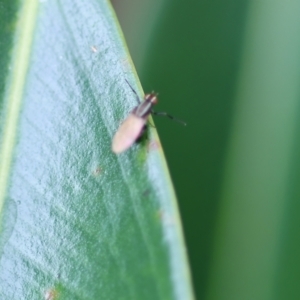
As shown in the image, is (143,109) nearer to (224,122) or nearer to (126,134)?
(126,134)

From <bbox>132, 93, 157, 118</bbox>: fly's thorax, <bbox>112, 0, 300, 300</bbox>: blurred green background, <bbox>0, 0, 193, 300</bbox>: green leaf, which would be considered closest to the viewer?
<bbox>0, 0, 193, 300</bbox>: green leaf

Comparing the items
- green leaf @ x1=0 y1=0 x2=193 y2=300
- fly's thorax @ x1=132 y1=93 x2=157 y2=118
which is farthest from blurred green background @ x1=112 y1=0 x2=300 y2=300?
green leaf @ x1=0 y1=0 x2=193 y2=300

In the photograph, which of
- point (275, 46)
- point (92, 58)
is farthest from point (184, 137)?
point (92, 58)

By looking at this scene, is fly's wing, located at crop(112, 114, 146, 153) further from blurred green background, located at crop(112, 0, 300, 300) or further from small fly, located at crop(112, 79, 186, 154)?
blurred green background, located at crop(112, 0, 300, 300)

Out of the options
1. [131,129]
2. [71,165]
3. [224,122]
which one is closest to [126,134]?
[131,129]

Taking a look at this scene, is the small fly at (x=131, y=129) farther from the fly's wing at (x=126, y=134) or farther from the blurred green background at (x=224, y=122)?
the blurred green background at (x=224, y=122)
